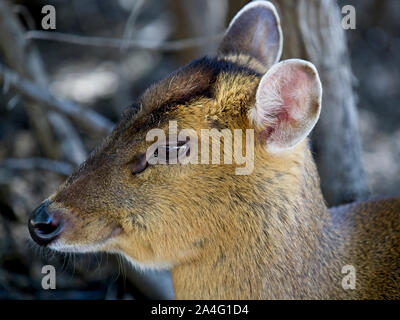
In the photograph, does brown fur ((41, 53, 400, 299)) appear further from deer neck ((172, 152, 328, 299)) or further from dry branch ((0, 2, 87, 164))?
dry branch ((0, 2, 87, 164))

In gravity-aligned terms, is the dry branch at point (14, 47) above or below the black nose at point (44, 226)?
above

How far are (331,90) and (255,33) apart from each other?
906mm

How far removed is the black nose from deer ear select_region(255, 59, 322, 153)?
1.23 meters

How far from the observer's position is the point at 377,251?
372cm

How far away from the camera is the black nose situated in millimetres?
3199

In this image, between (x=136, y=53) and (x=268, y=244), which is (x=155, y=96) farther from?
(x=136, y=53)

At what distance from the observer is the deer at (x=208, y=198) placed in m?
3.16

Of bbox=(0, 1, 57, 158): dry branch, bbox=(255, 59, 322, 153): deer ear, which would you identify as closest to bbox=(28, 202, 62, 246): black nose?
bbox=(255, 59, 322, 153): deer ear

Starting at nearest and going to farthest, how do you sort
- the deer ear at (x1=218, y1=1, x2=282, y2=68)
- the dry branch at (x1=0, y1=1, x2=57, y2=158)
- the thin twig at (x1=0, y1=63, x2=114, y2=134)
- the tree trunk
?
the deer ear at (x1=218, y1=1, x2=282, y2=68) → the tree trunk → the thin twig at (x1=0, y1=63, x2=114, y2=134) → the dry branch at (x1=0, y1=1, x2=57, y2=158)

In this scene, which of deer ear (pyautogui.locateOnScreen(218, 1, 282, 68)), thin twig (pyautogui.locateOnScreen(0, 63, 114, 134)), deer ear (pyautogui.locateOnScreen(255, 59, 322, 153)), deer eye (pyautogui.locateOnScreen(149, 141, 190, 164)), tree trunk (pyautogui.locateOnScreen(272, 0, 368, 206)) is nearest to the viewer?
deer ear (pyautogui.locateOnScreen(255, 59, 322, 153))

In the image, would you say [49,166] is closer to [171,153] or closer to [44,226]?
[44,226]

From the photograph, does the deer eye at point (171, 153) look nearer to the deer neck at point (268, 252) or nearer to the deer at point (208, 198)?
the deer at point (208, 198)

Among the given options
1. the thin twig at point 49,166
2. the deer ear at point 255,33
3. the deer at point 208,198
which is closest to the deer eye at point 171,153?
the deer at point 208,198
